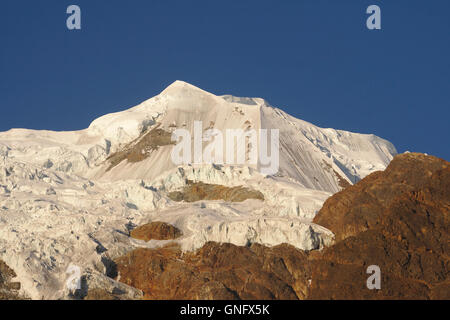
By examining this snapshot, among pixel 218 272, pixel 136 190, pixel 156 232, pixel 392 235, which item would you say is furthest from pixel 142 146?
pixel 392 235

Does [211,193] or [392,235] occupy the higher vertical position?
[392,235]

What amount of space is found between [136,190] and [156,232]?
17.7 m

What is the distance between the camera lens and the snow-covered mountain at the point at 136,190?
130 metres

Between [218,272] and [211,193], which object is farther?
[211,193]

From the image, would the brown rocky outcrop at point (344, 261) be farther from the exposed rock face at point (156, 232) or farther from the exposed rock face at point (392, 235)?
the exposed rock face at point (156, 232)

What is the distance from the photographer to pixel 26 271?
401ft

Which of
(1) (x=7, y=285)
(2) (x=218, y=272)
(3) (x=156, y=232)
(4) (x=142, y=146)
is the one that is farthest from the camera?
(4) (x=142, y=146)

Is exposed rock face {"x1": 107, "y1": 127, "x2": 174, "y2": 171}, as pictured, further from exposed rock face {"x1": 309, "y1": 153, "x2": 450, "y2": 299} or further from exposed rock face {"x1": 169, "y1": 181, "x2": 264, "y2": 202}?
exposed rock face {"x1": 309, "y1": 153, "x2": 450, "y2": 299}

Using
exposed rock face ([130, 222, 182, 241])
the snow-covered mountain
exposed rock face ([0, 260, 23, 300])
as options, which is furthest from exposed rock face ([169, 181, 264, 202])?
exposed rock face ([0, 260, 23, 300])

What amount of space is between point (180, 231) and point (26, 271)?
2392 centimetres

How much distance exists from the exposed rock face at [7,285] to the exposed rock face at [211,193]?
40.9 m

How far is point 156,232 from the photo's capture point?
5546 inches

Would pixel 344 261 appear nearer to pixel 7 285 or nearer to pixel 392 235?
pixel 392 235

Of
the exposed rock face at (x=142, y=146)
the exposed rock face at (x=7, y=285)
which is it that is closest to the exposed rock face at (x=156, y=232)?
the exposed rock face at (x=7, y=285)
